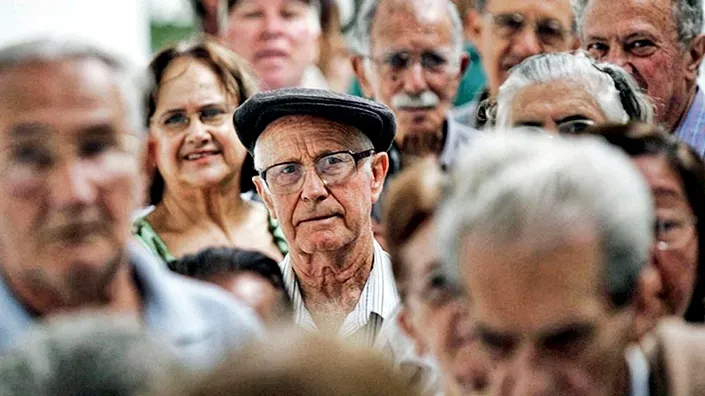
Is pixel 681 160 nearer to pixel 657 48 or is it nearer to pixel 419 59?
pixel 657 48

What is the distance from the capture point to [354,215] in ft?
13.5

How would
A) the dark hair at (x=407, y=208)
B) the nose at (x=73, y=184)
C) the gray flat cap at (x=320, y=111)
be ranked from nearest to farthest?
1. the nose at (x=73, y=184)
2. the dark hair at (x=407, y=208)
3. the gray flat cap at (x=320, y=111)

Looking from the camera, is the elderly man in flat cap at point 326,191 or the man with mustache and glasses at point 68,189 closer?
the man with mustache and glasses at point 68,189

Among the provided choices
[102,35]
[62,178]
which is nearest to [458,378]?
[62,178]

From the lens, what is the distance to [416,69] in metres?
5.35

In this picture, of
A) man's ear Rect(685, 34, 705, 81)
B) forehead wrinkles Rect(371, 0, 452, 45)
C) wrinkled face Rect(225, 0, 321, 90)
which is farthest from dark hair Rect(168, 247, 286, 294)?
wrinkled face Rect(225, 0, 321, 90)

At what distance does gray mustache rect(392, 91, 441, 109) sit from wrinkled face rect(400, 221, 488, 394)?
2.14 meters

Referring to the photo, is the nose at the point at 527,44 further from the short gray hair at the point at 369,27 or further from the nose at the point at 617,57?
the nose at the point at 617,57

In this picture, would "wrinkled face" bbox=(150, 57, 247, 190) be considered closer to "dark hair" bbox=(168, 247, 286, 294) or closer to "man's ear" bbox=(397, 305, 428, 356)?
"dark hair" bbox=(168, 247, 286, 294)

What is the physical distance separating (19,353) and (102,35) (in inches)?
210

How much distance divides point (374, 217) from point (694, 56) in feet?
3.88

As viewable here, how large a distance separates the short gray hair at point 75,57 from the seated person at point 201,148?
1.69m

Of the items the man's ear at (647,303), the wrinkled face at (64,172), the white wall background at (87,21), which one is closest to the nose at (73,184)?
the wrinkled face at (64,172)

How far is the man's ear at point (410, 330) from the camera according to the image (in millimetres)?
3221
